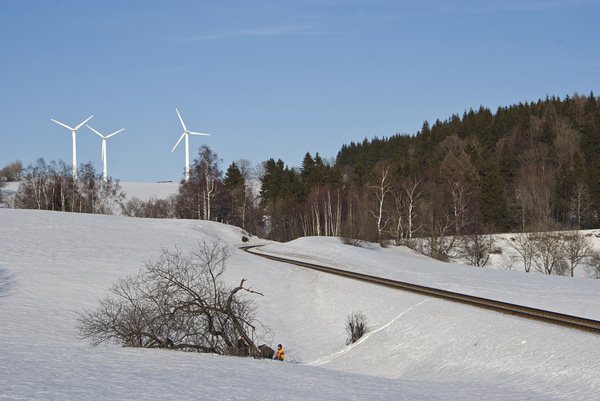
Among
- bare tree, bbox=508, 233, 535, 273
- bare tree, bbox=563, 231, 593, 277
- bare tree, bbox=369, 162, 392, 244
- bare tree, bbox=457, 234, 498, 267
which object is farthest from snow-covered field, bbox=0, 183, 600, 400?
bare tree, bbox=563, 231, 593, 277

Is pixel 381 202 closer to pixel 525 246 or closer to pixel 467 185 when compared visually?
pixel 525 246

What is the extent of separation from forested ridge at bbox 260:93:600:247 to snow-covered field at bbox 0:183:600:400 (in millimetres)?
28744

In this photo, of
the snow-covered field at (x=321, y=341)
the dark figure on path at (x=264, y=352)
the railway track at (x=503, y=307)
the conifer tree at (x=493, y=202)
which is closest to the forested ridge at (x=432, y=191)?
the conifer tree at (x=493, y=202)

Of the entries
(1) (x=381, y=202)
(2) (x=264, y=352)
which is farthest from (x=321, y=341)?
(1) (x=381, y=202)

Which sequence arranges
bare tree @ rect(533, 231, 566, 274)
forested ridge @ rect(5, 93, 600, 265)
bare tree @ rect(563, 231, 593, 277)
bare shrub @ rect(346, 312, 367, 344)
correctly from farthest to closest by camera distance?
forested ridge @ rect(5, 93, 600, 265) < bare tree @ rect(563, 231, 593, 277) < bare tree @ rect(533, 231, 566, 274) < bare shrub @ rect(346, 312, 367, 344)

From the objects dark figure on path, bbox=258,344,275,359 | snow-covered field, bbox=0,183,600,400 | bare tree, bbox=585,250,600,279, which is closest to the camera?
snow-covered field, bbox=0,183,600,400

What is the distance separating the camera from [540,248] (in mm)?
63031

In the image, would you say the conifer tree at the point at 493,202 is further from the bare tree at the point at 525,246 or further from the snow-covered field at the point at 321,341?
the snow-covered field at the point at 321,341

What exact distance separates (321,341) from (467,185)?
5887cm

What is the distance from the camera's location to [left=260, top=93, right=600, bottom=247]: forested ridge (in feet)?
253

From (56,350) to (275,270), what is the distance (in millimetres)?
25878

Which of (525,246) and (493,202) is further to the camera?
(493,202)

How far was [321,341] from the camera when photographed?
27.7 m

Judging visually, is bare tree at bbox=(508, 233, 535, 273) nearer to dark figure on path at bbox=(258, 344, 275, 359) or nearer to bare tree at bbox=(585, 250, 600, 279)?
bare tree at bbox=(585, 250, 600, 279)
